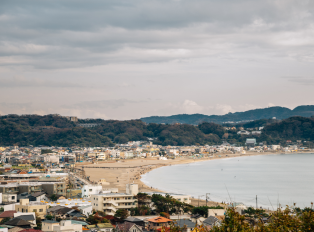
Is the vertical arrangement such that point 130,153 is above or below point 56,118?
below

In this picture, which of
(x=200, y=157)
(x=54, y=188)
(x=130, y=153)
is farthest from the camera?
(x=200, y=157)

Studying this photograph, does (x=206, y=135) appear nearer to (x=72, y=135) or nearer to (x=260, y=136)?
(x=260, y=136)

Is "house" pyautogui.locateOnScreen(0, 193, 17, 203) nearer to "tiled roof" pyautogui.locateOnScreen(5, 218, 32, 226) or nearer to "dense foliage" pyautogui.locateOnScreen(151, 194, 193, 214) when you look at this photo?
"tiled roof" pyautogui.locateOnScreen(5, 218, 32, 226)

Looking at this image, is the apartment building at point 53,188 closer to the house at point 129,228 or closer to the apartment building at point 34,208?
the apartment building at point 34,208

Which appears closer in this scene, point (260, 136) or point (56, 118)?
point (260, 136)

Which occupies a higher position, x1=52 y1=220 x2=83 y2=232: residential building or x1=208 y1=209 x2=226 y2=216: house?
x1=52 y1=220 x2=83 y2=232: residential building

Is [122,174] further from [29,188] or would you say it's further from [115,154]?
[115,154]

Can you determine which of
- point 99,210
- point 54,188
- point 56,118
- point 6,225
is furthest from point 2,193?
point 56,118

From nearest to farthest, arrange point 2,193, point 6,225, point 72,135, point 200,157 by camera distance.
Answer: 1. point 6,225
2. point 2,193
3. point 200,157
4. point 72,135

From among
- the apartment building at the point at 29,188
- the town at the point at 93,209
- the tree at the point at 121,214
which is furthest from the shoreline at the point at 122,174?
the apartment building at the point at 29,188

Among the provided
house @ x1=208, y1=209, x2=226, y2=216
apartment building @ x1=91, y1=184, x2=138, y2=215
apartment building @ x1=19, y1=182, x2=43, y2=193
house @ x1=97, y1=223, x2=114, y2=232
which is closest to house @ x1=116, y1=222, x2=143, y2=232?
house @ x1=97, y1=223, x2=114, y2=232
